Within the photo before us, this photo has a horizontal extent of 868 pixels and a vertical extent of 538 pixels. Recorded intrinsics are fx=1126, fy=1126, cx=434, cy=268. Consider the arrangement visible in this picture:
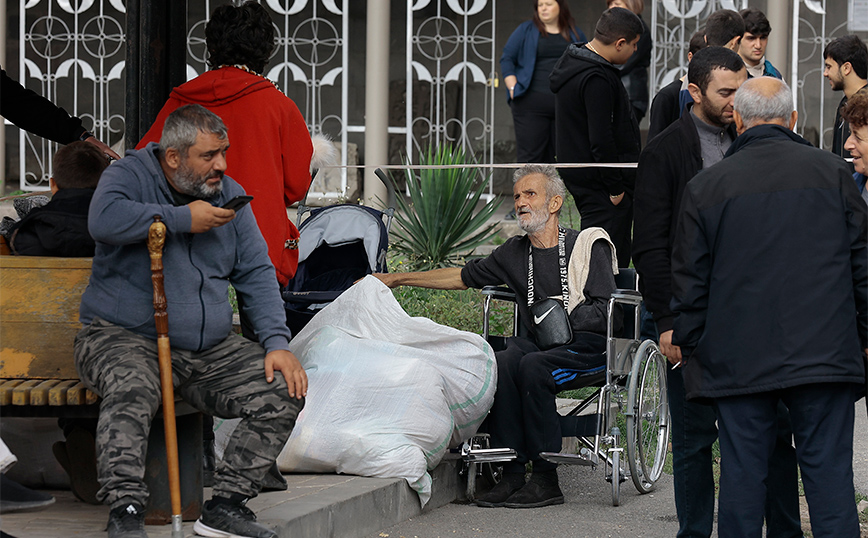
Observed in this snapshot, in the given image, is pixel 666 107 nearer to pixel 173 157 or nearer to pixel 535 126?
pixel 535 126

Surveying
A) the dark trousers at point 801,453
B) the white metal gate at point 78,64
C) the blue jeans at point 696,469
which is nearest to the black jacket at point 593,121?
the blue jeans at point 696,469

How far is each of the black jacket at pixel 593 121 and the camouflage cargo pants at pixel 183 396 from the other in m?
3.04

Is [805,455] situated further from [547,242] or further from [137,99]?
[137,99]

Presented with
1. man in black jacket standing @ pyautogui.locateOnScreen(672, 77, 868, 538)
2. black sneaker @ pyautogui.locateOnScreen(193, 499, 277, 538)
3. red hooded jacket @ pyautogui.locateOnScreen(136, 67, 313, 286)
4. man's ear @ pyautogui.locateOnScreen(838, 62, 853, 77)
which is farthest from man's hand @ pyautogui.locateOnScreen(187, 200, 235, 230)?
man's ear @ pyautogui.locateOnScreen(838, 62, 853, 77)

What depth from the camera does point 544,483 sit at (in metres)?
5.15

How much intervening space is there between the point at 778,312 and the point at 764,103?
704mm

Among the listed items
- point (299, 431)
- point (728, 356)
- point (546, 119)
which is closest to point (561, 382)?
point (299, 431)

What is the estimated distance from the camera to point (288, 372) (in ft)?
12.5

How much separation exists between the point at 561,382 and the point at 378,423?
0.92 metres

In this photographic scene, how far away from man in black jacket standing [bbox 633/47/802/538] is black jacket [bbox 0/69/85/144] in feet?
7.73

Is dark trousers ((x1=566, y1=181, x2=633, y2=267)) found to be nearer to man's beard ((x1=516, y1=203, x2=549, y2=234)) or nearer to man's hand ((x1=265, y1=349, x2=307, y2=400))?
man's beard ((x1=516, y1=203, x2=549, y2=234))

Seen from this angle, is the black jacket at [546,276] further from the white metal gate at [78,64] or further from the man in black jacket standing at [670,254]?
the white metal gate at [78,64]

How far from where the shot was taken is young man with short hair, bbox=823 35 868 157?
20.9ft

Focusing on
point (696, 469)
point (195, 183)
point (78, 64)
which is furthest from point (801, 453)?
point (78, 64)
